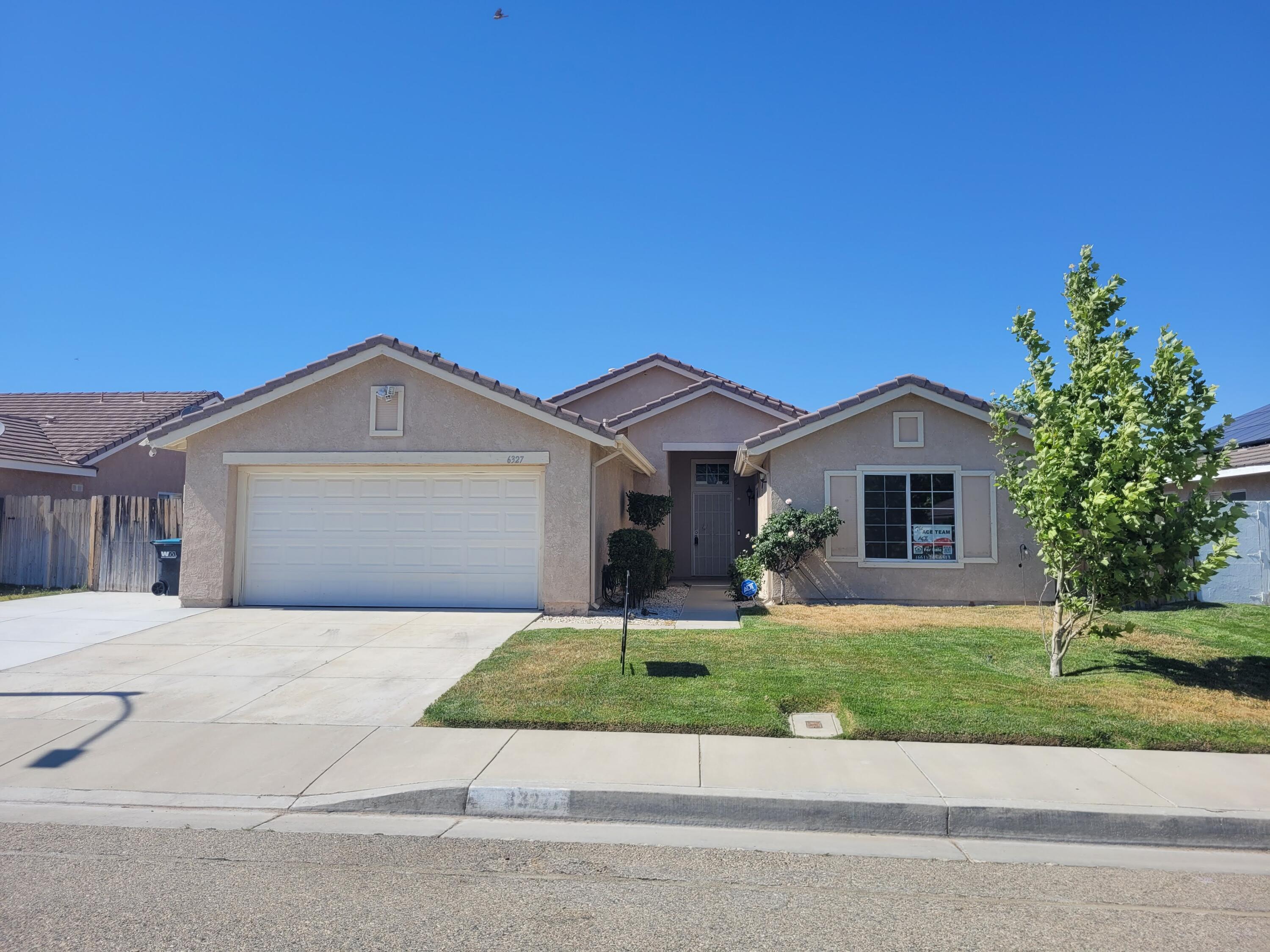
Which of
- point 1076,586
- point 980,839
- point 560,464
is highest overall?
point 560,464

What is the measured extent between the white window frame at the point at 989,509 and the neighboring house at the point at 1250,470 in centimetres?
356

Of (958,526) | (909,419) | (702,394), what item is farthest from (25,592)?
(958,526)

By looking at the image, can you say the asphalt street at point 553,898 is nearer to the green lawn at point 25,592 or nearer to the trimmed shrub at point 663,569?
the trimmed shrub at point 663,569

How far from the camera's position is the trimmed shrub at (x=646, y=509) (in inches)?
645

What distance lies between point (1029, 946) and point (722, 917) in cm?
135

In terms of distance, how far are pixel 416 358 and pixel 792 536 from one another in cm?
652

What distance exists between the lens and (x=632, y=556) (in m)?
13.3

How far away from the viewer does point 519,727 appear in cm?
679

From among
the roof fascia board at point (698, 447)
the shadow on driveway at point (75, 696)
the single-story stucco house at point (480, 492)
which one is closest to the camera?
the shadow on driveway at point (75, 696)

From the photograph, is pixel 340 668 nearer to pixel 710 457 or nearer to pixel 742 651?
pixel 742 651

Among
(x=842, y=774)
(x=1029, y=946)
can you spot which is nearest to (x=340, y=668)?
(x=842, y=774)

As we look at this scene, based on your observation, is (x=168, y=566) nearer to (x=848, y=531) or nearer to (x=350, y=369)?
(x=350, y=369)

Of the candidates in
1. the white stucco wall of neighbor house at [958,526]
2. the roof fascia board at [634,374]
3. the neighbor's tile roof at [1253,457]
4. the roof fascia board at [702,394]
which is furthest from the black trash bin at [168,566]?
the neighbor's tile roof at [1253,457]

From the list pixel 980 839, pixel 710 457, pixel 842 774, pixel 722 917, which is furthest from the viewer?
pixel 710 457
